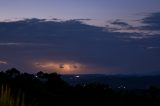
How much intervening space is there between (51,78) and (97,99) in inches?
378

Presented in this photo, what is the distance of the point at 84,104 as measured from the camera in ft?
69.9

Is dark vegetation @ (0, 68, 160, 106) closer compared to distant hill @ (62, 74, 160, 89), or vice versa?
dark vegetation @ (0, 68, 160, 106)

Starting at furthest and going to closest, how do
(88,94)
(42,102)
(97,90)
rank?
1. (97,90)
2. (88,94)
3. (42,102)

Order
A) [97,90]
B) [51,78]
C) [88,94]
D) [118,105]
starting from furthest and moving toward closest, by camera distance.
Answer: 1. [51,78]
2. [97,90]
3. [88,94]
4. [118,105]

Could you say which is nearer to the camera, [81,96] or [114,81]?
[81,96]

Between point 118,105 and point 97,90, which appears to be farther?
point 97,90

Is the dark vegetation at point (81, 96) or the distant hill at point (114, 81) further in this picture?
the distant hill at point (114, 81)

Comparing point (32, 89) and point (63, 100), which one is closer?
point (63, 100)

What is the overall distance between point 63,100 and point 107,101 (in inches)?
74.6

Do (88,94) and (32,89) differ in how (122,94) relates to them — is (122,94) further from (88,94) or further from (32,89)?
(32,89)

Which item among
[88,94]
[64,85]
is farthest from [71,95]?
[64,85]

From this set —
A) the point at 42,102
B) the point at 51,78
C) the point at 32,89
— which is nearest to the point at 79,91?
the point at 32,89

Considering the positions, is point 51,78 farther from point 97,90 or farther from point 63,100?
point 63,100

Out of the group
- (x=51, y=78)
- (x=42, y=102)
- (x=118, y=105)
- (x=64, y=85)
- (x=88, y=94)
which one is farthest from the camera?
(x=51, y=78)
